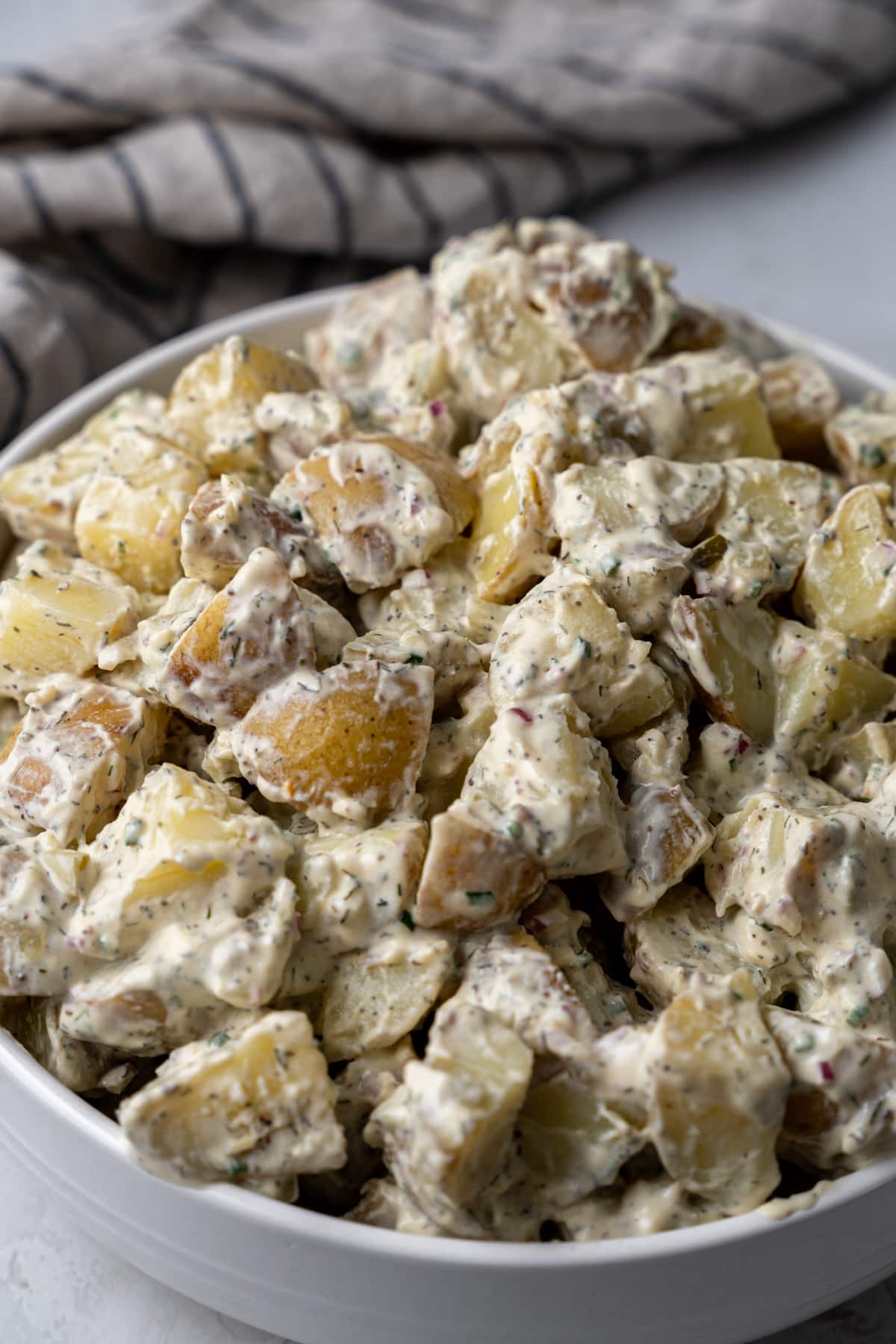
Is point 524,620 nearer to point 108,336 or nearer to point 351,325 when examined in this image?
point 351,325

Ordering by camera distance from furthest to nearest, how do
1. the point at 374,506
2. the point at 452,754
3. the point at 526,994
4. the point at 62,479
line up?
the point at 62,479 < the point at 374,506 < the point at 452,754 < the point at 526,994

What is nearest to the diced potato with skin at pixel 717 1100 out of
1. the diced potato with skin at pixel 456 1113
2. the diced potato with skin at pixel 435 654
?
the diced potato with skin at pixel 456 1113

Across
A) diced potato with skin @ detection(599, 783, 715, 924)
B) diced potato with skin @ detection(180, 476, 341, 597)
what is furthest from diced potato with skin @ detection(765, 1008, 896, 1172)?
diced potato with skin @ detection(180, 476, 341, 597)

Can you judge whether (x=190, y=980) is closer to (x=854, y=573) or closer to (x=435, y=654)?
(x=435, y=654)

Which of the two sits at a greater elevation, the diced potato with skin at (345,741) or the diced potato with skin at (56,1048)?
the diced potato with skin at (345,741)

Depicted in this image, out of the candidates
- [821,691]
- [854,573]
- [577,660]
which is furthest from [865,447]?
[577,660]

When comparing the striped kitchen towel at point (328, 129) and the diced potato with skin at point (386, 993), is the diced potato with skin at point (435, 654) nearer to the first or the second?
the diced potato with skin at point (386, 993)
